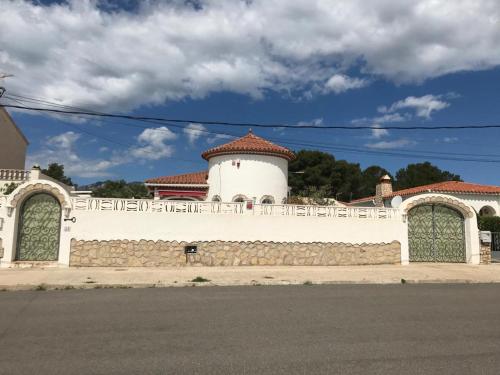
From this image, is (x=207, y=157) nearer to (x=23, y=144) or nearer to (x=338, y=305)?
(x=338, y=305)

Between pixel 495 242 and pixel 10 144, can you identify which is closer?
pixel 495 242

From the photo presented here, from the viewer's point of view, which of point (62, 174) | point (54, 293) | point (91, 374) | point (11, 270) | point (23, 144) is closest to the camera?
point (91, 374)

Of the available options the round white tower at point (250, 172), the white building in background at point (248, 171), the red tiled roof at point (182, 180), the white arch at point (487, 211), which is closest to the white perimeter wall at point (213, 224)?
the white building in background at point (248, 171)

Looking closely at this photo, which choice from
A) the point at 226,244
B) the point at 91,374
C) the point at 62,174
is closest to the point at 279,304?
the point at 91,374

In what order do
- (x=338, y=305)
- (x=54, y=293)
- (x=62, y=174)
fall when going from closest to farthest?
(x=338, y=305) → (x=54, y=293) → (x=62, y=174)

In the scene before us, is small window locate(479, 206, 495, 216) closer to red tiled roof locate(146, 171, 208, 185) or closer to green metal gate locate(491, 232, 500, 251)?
green metal gate locate(491, 232, 500, 251)

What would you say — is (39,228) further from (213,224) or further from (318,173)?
(318,173)

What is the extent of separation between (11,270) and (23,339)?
26.3 feet

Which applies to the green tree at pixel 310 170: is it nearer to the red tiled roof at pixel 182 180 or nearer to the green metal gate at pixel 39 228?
the red tiled roof at pixel 182 180

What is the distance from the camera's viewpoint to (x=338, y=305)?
7.65 meters

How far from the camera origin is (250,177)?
1895cm

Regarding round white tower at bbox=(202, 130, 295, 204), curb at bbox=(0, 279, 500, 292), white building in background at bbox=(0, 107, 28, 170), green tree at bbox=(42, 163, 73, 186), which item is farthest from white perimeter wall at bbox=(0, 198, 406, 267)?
green tree at bbox=(42, 163, 73, 186)

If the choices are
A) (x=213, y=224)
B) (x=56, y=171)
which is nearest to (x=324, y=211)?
(x=213, y=224)

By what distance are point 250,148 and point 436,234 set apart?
8.90 metres
